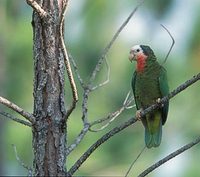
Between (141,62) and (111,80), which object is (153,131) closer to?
(141,62)

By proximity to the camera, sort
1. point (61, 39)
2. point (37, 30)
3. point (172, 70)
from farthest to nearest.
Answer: point (172, 70) < point (37, 30) < point (61, 39)

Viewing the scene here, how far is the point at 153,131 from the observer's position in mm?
3387

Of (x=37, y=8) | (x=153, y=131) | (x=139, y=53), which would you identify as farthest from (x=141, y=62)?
(x=37, y=8)

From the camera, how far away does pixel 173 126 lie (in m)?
7.60

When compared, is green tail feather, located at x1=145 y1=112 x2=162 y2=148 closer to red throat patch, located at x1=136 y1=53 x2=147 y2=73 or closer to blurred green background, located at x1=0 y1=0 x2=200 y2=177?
red throat patch, located at x1=136 y1=53 x2=147 y2=73

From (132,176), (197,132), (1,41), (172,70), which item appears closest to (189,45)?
(172,70)

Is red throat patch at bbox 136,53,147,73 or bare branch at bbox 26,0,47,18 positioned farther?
red throat patch at bbox 136,53,147,73

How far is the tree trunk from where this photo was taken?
2.42 meters

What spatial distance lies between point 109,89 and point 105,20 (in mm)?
840

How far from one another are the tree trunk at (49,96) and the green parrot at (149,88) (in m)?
0.94

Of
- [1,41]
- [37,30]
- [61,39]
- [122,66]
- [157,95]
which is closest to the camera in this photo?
[61,39]

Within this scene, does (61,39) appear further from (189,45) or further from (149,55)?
(189,45)

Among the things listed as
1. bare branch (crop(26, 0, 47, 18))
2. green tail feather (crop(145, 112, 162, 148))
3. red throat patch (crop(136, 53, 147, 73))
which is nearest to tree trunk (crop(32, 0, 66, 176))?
bare branch (crop(26, 0, 47, 18))

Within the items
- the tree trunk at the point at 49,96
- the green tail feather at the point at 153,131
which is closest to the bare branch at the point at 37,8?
the tree trunk at the point at 49,96
